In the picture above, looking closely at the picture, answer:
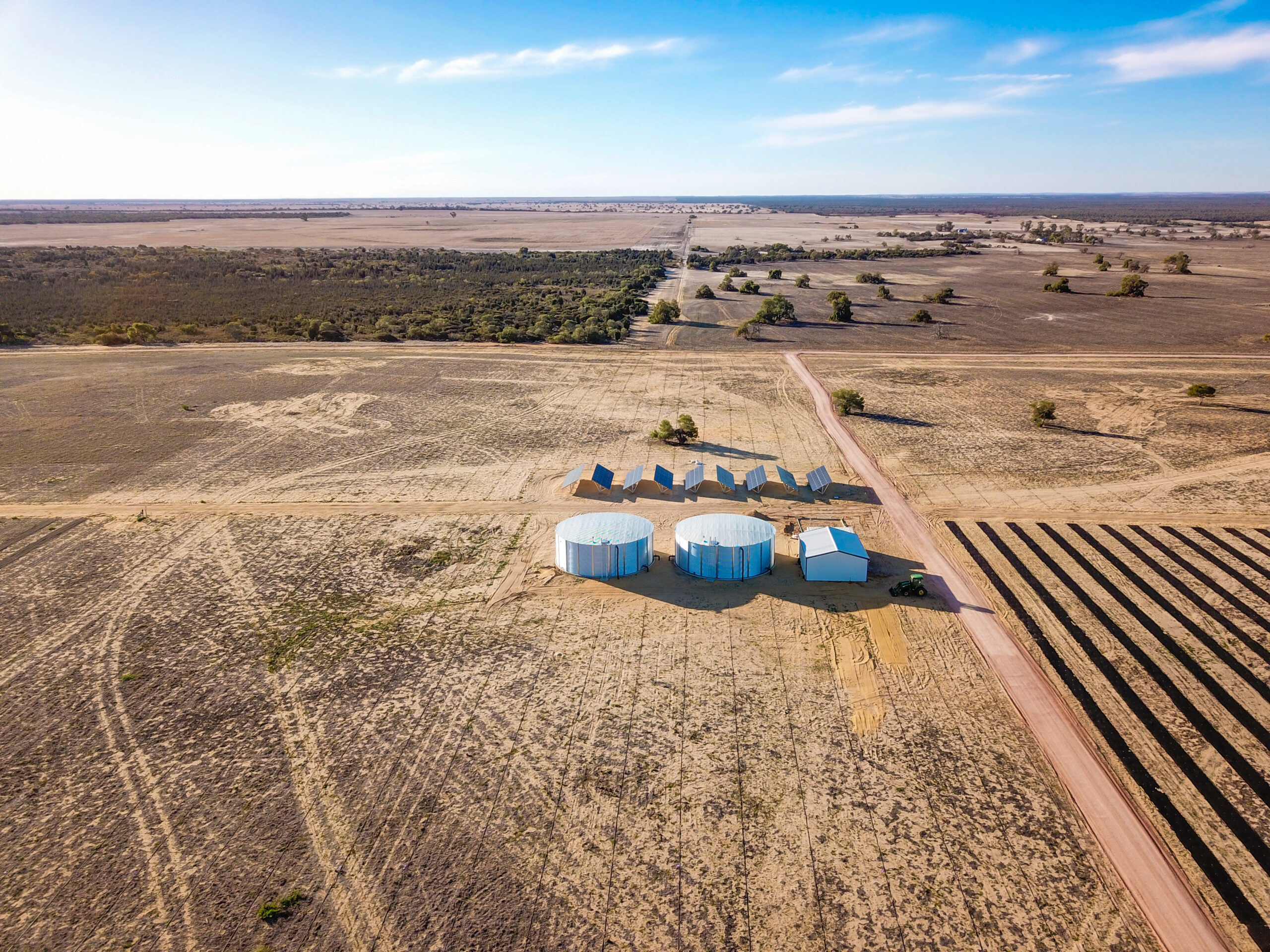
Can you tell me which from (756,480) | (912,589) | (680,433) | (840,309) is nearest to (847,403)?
(680,433)

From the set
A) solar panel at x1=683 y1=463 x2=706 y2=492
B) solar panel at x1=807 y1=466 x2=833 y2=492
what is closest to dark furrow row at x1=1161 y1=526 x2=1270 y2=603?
solar panel at x1=807 y1=466 x2=833 y2=492

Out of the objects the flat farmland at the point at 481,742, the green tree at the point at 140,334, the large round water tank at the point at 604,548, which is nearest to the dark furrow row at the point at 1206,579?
the flat farmland at the point at 481,742

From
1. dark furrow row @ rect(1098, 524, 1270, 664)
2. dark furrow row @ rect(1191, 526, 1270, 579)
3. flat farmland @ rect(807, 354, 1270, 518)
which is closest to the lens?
dark furrow row @ rect(1098, 524, 1270, 664)

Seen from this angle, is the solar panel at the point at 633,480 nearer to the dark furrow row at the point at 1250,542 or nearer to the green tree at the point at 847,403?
the green tree at the point at 847,403

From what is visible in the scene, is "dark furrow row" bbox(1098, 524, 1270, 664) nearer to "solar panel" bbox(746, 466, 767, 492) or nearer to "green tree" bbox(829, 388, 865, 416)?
"solar panel" bbox(746, 466, 767, 492)

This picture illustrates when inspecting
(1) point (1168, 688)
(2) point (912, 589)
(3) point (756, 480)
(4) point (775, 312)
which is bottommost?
(1) point (1168, 688)

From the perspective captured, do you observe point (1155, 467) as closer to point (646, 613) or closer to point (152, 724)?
point (646, 613)

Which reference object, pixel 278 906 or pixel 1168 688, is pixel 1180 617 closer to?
pixel 1168 688
